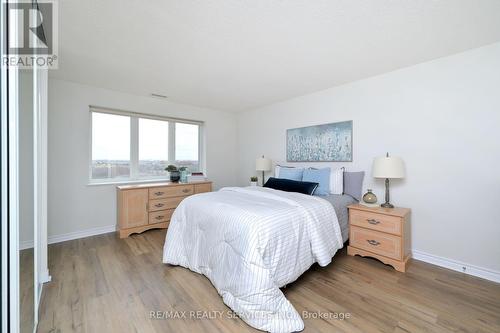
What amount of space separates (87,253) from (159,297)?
4.81ft

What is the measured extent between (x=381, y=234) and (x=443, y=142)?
1.22 m

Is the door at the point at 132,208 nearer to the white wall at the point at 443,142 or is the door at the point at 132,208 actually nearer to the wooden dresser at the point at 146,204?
the wooden dresser at the point at 146,204

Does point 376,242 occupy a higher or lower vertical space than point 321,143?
lower

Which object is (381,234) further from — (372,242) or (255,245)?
(255,245)

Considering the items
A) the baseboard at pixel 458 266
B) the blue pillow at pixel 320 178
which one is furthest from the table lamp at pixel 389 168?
the baseboard at pixel 458 266

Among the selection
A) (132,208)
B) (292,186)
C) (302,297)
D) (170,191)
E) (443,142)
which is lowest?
(302,297)

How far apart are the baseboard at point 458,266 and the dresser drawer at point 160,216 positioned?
351 cm

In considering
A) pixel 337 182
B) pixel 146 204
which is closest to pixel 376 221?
pixel 337 182

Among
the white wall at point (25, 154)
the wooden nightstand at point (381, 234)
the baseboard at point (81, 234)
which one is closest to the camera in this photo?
the white wall at point (25, 154)

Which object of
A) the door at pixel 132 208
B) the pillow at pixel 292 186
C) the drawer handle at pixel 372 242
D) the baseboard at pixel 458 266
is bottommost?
the baseboard at pixel 458 266

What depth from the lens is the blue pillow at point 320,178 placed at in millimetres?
2896

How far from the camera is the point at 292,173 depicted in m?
3.34

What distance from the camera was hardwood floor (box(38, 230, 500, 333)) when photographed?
1476mm

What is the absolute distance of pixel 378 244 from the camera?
91.6 inches
